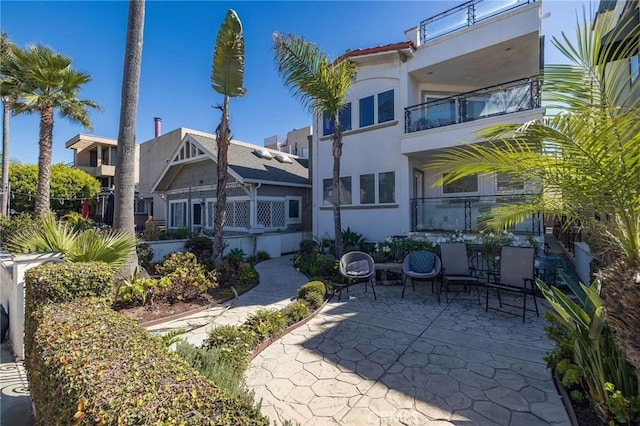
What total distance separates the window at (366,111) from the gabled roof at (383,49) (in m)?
1.73

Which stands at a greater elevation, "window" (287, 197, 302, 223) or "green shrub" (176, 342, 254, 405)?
"window" (287, 197, 302, 223)

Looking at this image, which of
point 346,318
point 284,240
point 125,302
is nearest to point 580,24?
point 346,318

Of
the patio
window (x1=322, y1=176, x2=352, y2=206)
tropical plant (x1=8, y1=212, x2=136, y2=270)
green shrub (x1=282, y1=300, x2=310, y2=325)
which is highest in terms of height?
window (x1=322, y1=176, x2=352, y2=206)

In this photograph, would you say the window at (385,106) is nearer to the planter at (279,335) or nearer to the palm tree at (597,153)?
the planter at (279,335)

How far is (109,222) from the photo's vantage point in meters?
19.3

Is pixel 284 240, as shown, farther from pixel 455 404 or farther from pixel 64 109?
pixel 64 109

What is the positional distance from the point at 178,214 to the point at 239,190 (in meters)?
6.20

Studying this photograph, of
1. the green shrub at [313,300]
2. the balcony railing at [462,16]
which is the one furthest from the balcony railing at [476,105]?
the green shrub at [313,300]

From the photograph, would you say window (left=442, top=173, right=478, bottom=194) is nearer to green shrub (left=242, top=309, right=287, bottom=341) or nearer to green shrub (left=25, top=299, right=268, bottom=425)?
green shrub (left=242, top=309, right=287, bottom=341)

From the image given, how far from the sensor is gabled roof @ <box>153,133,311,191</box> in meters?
13.7

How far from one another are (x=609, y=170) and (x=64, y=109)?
2118 cm

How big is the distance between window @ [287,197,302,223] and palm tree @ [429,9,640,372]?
12.6 meters

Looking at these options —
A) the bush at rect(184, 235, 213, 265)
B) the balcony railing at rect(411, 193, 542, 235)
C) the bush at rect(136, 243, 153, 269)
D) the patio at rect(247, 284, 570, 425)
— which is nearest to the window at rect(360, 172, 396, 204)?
the balcony railing at rect(411, 193, 542, 235)

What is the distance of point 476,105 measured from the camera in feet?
32.6
